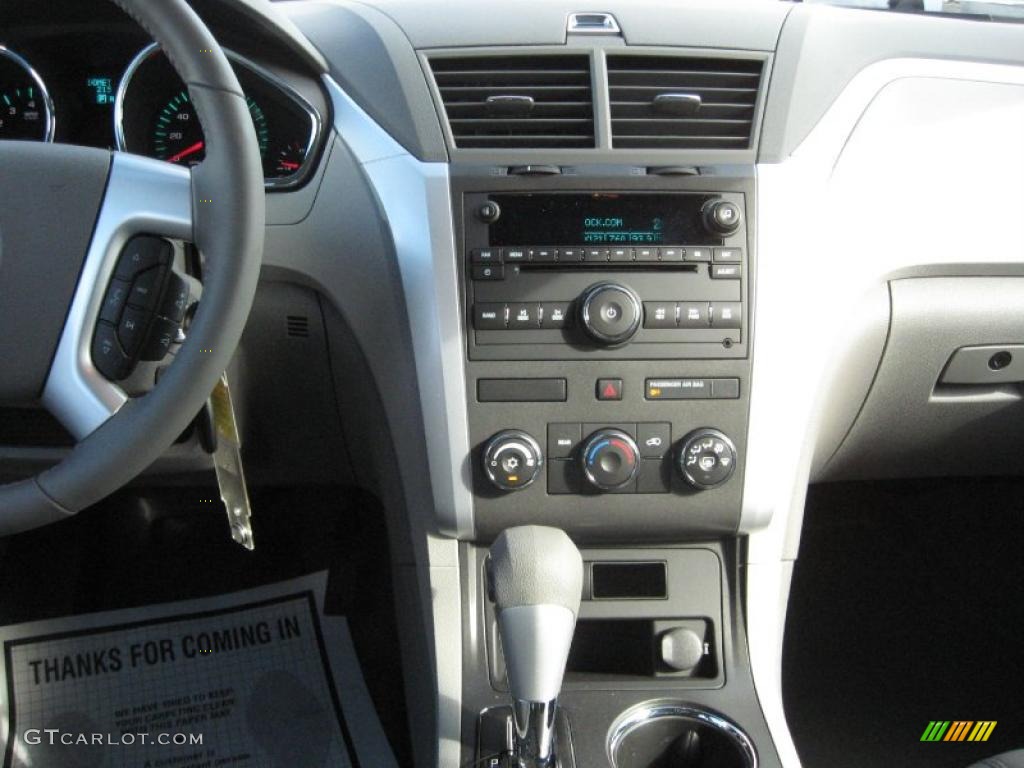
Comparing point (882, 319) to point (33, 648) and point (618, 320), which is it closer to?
point (618, 320)

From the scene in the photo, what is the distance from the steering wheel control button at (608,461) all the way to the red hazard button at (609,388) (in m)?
0.05

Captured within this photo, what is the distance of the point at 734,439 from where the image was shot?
1.37 m

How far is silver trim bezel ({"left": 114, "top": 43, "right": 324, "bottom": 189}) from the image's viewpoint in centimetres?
140

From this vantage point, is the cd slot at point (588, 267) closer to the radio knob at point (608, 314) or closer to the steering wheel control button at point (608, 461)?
the radio knob at point (608, 314)

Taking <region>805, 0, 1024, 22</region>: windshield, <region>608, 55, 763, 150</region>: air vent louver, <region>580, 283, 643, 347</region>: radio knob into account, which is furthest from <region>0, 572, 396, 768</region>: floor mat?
<region>805, 0, 1024, 22</region>: windshield

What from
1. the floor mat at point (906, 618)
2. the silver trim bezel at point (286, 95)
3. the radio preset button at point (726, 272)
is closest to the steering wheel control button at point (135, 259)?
the silver trim bezel at point (286, 95)

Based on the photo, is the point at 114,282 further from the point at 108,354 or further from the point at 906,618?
the point at 906,618

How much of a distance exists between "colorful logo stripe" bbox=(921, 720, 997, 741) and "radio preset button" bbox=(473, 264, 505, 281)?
3.79 feet

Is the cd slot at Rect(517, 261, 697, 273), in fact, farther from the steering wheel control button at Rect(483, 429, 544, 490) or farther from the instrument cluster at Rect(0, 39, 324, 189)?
the instrument cluster at Rect(0, 39, 324, 189)

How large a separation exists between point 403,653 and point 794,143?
3.03ft

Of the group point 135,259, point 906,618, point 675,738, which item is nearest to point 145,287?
point 135,259

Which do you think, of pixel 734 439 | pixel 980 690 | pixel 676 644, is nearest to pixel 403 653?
pixel 676 644

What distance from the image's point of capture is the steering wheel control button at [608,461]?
4.41 feet

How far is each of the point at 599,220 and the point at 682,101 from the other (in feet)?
0.61
